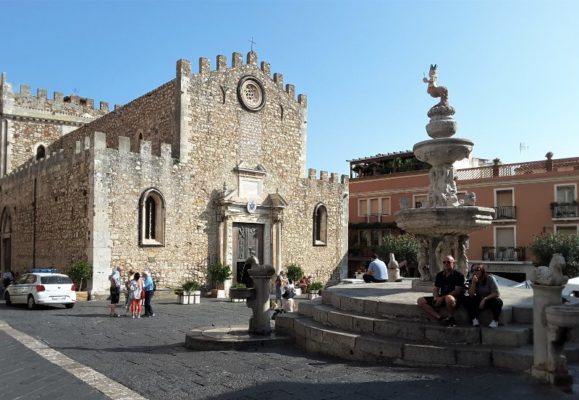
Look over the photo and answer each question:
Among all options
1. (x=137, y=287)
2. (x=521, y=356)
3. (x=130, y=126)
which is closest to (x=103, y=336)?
(x=137, y=287)

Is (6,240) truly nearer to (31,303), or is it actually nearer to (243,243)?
(31,303)

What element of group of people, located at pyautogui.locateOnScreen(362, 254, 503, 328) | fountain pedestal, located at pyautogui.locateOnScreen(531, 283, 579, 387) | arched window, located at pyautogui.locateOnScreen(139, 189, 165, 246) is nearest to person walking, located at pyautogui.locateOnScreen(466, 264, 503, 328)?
group of people, located at pyautogui.locateOnScreen(362, 254, 503, 328)

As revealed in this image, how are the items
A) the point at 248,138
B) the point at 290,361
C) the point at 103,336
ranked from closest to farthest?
1. the point at 290,361
2. the point at 103,336
3. the point at 248,138

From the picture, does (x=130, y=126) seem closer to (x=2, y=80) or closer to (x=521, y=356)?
(x=2, y=80)

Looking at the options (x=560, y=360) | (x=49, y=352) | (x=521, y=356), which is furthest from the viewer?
(x=49, y=352)

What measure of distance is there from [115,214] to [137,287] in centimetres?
596

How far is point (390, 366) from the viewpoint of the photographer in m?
7.85

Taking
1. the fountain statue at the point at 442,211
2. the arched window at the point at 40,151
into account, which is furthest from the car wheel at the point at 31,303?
the arched window at the point at 40,151

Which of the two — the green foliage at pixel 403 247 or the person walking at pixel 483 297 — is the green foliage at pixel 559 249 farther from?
the person walking at pixel 483 297

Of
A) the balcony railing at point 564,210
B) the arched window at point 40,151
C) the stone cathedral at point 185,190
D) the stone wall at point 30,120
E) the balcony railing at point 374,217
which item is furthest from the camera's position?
the balcony railing at point 374,217

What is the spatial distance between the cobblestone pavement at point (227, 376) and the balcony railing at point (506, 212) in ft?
88.0

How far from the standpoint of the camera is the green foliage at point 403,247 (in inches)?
1364

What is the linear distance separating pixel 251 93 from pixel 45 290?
43.1ft

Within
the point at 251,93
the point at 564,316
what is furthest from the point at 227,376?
the point at 251,93
